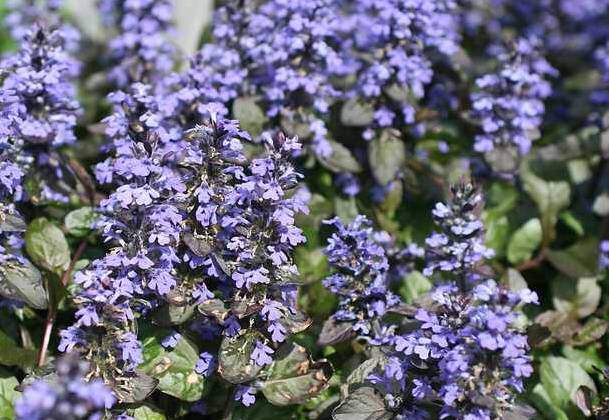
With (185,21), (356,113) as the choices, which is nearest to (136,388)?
(356,113)

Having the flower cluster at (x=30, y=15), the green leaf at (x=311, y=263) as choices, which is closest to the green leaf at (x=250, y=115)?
the green leaf at (x=311, y=263)

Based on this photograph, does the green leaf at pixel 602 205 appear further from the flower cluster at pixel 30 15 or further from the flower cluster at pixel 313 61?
the flower cluster at pixel 30 15

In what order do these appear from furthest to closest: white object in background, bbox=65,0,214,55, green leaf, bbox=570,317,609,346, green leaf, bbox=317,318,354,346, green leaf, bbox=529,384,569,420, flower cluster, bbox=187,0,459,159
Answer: white object in background, bbox=65,0,214,55, flower cluster, bbox=187,0,459,159, green leaf, bbox=570,317,609,346, green leaf, bbox=529,384,569,420, green leaf, bbox=317,318,354,346

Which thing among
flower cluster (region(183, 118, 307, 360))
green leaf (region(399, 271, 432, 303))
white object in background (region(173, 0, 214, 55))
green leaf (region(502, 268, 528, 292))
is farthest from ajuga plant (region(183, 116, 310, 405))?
white object in background (region(173, 0, 214, 55))

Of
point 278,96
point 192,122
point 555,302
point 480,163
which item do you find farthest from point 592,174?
point 192,122

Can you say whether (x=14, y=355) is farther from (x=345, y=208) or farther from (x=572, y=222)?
(x=572, y=222)

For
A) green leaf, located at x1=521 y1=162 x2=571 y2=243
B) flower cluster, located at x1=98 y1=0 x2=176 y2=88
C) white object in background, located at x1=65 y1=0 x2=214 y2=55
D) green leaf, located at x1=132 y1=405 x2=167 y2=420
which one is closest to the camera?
green leaf, located at x1=132 y1=405 x2=167 y2=420

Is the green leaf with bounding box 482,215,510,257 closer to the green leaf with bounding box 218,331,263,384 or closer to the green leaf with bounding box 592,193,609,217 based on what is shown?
the green leaf with bounding box 592,193,609,217
